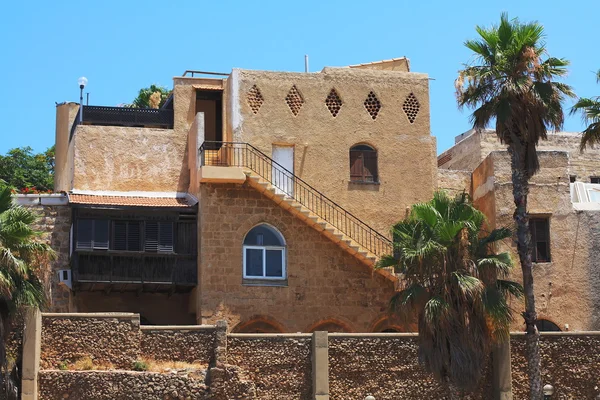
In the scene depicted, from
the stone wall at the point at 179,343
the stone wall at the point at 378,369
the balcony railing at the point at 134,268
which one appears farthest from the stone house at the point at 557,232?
the stone wall at the point at 179,343

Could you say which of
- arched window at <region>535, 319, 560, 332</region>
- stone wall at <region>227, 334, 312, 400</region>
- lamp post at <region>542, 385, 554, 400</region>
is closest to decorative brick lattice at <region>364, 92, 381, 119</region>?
arched window at <region>535, 319, 560, 332</region>

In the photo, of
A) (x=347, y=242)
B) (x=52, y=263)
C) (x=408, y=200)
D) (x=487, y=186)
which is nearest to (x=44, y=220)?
(x=52, y=263)


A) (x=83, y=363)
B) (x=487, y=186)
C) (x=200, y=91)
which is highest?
(x=200, y=91)

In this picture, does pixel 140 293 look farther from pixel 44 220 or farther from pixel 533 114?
pixel 533 114

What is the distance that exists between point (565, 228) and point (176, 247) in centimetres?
1245

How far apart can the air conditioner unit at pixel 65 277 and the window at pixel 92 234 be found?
0.87 metres

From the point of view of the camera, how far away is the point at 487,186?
131ft

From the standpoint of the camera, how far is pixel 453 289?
3006cm

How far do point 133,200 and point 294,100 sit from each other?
630cm

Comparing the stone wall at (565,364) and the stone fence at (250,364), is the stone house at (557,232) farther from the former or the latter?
the stone fence at (250,364)

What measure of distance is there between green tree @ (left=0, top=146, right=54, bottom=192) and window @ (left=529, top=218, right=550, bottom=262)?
24.0m

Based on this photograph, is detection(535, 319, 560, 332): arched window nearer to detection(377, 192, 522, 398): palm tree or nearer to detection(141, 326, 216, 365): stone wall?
detection(377, 192, 522, 398): palm tree

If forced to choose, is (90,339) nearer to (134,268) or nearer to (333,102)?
(134,268)

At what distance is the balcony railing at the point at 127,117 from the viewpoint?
3994 cm
